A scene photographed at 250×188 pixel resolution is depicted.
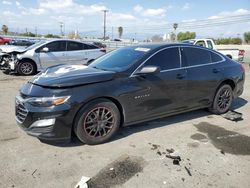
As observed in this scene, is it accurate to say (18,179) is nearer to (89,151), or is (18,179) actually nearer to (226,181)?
(89,151)

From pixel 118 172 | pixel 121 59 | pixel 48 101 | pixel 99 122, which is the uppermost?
pixel 121 59

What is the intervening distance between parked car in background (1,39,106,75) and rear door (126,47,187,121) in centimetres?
599

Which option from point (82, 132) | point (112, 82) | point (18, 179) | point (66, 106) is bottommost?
point (18, 179)

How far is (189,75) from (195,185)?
249 centimetres

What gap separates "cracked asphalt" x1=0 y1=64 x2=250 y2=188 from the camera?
334 cm

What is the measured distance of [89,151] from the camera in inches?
161

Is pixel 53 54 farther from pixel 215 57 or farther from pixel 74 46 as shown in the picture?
pixel 215 57

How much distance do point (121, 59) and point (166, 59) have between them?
82 cm

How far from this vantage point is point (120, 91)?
4371 mm

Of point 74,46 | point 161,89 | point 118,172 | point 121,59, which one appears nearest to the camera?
point 118,172

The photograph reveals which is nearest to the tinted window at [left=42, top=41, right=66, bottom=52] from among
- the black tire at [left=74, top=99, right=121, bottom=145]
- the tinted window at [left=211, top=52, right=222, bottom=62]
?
the tinted window at [left=211, top=52, right=222, bottom=62]

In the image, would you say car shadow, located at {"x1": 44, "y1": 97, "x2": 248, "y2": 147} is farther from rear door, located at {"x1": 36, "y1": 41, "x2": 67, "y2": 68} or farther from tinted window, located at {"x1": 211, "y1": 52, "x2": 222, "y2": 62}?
rear door, located at {"x1": 36, "y1": 41, "x2": 67, "y2": 68}

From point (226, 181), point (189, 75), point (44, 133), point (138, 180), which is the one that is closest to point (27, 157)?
point (44, 133)

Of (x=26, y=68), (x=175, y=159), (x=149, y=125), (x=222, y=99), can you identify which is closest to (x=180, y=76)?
(x=149, y=125)
